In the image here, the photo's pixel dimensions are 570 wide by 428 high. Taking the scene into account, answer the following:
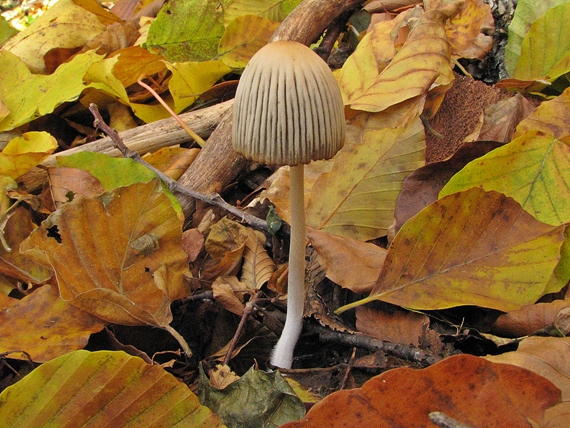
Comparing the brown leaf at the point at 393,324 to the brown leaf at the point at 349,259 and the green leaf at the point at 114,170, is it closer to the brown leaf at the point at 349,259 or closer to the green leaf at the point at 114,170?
the brown leaf at the point at 349,259

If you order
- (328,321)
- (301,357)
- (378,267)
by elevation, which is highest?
(378,267)

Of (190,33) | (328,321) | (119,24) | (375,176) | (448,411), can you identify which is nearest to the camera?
(448,411)

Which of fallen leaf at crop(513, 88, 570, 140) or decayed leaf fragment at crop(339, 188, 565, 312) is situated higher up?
fallen leaf at crop(513, 88, 570, 140)

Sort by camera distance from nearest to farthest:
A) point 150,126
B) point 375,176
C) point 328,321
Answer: point 328,321, point 375,176, point 150,126

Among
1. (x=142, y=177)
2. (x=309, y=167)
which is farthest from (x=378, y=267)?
(x=142, y=177)

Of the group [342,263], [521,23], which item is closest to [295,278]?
[342,263]

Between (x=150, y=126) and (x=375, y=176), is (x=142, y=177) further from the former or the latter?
(x=375, y=176)

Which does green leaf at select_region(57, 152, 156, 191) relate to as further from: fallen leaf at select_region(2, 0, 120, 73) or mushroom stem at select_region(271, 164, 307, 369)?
fallen leaf at select_region(2, 0, 120, 73)

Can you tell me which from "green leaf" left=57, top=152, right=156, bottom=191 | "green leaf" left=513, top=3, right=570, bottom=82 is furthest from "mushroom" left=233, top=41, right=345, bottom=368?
"green leaf" left=513, top=3, right=570, bottom=82
